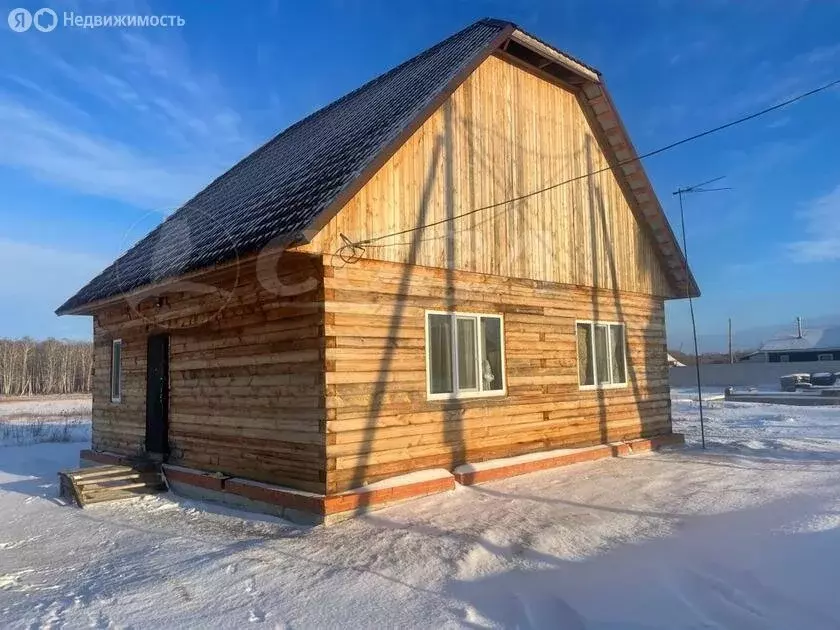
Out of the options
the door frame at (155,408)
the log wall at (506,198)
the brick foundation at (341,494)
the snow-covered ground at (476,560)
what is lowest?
the snow-covered ground at (476,560)

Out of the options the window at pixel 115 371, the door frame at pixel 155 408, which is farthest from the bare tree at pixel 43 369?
the door frame at pixel 155 408

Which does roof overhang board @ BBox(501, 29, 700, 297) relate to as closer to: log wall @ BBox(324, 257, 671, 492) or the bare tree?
log wall @ BBox(324, 257, 671, 492)

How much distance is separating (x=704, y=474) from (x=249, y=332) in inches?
284

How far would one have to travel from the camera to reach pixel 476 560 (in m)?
6.16

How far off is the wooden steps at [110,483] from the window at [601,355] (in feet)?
25.3

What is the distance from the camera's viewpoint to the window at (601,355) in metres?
12.4

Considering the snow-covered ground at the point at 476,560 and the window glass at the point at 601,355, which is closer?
the snow-covered ground at the point at 476,560

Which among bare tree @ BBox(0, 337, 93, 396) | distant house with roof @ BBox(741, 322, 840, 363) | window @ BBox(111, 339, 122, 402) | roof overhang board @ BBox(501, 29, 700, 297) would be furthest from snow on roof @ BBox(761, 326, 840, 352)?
bare tree @ BBox(0, 337, 93, 396)

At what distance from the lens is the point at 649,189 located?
44.2ft

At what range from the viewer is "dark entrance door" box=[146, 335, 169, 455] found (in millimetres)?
11602

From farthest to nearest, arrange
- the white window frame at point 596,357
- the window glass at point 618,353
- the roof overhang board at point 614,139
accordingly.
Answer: the window glass at point 618,353 < the white window frame at point 596,357 < the roof overhang board at point 614,139

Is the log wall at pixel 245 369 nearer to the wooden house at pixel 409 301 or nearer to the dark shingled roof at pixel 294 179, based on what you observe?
the wooden house at pixel 409 301

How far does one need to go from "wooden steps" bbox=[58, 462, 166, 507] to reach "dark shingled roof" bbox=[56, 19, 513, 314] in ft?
10.2

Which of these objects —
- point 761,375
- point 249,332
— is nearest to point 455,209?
point 249,332
